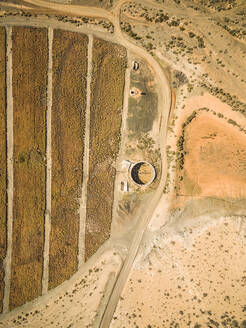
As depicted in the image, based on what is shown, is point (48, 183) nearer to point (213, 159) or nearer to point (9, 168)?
point (9, 168)

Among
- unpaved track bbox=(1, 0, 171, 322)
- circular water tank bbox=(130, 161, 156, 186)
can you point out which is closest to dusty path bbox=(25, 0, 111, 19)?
unpaved track bbox=(1, 0, 171, 322)

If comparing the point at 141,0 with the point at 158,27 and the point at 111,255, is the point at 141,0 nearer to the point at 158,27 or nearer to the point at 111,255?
the point at 158,27

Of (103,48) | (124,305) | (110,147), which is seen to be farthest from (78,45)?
(124,305)

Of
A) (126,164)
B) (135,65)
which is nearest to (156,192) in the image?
(126,164)

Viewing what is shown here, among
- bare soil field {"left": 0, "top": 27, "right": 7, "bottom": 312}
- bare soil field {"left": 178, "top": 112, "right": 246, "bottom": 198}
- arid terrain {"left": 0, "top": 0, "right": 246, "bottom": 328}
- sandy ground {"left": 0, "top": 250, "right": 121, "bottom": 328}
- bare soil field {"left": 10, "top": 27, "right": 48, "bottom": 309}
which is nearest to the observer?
bare soil field {"left": 0, "top": 27, "right": 7, "bottom": 312}

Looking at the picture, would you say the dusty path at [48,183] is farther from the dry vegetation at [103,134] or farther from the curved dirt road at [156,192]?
the curved dirt road at [156,192]

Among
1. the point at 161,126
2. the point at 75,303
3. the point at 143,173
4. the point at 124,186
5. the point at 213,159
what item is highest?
the point at 161,126

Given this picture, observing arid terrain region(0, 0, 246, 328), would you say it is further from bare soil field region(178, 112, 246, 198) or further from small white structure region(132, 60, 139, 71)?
small white structure region(132, 60, 139, 71)
